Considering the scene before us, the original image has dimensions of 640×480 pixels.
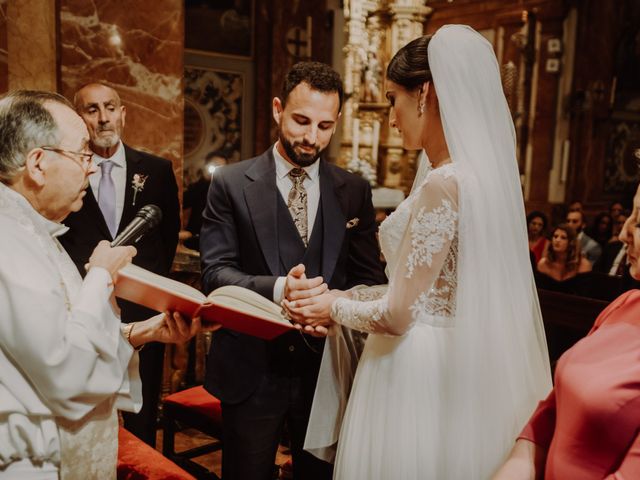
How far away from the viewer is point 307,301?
2104mm

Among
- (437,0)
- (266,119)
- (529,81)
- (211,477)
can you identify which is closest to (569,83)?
(529,81)

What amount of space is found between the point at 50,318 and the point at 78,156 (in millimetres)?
429

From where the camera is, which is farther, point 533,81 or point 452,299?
point 533,81

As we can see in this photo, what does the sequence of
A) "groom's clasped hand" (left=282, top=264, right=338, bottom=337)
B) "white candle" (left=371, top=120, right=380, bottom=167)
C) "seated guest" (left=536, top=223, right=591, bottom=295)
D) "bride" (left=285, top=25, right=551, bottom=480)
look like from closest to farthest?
"bride" (left=285, top=25, right=551, bottom=480) < "groom's clasped hand" (left=282, top=264, right=338, bottom=337) < "seated guest" (left=536, top=223, right=591, bottom=295) < "white candle" (left=371, top=120, right=380, bottom=167)

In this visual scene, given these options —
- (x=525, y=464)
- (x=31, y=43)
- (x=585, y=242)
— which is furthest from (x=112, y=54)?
(x=585, y=242)

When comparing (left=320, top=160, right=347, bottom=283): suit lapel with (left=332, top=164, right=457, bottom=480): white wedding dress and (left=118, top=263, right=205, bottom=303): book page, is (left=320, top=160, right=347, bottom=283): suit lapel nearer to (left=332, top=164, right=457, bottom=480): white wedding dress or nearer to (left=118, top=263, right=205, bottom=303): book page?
(left=332, top=164, right=457, bottom=480): white wedding dress

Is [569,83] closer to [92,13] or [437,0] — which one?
[437,0]

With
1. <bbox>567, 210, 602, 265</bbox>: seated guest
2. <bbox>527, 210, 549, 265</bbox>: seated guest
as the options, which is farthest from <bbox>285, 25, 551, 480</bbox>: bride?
<bbox>567, 210, 602, 265</bbox>: seated guest

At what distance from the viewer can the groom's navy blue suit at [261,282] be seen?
229 centimetres

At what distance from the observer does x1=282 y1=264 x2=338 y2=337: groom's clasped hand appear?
6.88ft

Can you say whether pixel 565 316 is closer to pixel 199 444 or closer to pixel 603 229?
pixel 199 444

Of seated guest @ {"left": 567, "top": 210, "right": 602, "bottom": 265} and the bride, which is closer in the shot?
the bride

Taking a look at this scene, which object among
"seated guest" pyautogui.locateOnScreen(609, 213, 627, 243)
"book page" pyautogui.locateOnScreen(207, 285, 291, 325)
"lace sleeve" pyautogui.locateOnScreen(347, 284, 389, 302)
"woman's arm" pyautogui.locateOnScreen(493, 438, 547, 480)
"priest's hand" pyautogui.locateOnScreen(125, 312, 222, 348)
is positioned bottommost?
"woman's arm" pyautogui.locateOnScreen(493, 438, 547, 480)

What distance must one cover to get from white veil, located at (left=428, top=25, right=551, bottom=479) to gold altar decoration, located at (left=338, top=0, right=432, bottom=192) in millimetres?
7745
